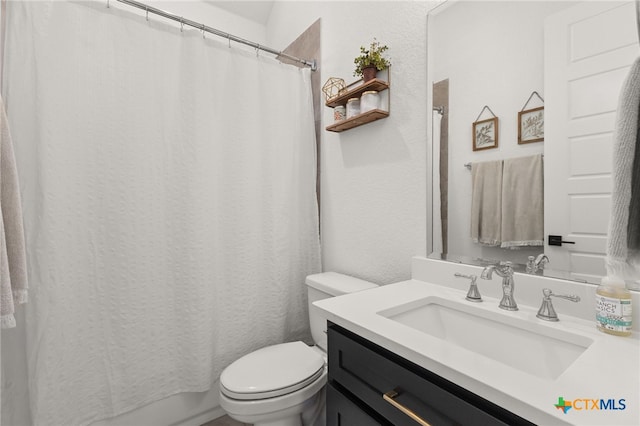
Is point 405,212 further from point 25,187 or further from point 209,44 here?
point 25,187

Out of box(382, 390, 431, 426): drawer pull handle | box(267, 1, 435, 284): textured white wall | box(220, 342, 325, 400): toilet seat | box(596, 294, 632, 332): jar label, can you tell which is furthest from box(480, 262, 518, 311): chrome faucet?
box(220, 342, 325, 400): toilet seat

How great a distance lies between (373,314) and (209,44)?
143 cm

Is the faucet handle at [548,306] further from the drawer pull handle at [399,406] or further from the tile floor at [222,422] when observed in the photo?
the tile floor at [222,422]

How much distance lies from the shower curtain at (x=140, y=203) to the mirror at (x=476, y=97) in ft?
2.73

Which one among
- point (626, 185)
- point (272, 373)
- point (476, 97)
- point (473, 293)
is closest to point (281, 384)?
point (272, 373)

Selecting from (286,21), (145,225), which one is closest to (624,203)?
(145,225)

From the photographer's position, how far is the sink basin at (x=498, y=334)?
0.74m

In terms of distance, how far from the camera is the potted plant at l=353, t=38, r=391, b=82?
134 cm

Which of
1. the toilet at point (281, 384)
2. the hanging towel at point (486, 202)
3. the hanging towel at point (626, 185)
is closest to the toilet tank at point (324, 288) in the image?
the toilet at point (281, 384)

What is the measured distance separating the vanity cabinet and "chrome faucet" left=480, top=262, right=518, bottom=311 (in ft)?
1.34

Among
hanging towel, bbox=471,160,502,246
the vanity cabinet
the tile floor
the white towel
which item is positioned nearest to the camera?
the vanity cabinet

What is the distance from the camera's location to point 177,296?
141 cm

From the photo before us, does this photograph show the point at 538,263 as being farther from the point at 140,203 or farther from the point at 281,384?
the point at 140,203

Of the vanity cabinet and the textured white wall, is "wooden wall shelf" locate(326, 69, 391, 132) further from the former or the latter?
the vanity cabinet
